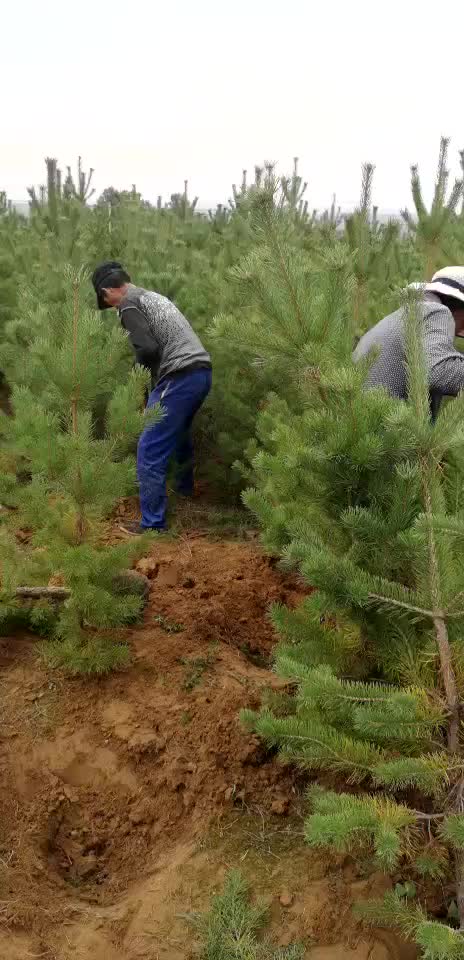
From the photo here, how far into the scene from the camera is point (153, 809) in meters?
2.90

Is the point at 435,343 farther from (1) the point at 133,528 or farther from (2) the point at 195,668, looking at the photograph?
(1) the point at 133,528

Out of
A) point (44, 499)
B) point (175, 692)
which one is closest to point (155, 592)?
point (175, 692)

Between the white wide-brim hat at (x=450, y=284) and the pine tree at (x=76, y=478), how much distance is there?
4.65 feet

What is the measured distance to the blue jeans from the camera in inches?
199

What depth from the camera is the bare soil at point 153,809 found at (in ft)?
7.74

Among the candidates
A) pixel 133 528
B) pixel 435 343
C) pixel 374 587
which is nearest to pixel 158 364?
pixel 133 528

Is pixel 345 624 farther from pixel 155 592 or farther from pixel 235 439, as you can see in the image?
pixel 235 439

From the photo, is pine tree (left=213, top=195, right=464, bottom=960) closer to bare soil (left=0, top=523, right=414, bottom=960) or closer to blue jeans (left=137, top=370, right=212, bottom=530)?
bare soil (left=0, top=523, right=414, bottom=960)

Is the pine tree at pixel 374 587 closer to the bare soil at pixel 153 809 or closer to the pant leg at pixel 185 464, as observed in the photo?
the bare soil at pixel 153 809

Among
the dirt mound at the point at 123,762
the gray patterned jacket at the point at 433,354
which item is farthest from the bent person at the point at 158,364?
the gray patterned jacket at the point at 433,354

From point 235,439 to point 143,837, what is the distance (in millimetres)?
3282

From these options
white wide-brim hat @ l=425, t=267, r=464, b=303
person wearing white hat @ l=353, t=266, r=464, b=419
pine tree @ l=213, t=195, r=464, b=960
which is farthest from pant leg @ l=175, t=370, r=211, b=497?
pine tree @ l=213, t=195, r=464, b=960

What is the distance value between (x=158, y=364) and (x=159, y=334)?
0.27m

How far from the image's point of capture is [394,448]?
2.13m
